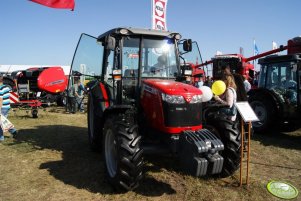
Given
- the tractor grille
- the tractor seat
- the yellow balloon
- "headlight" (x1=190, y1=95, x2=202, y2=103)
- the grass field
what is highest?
the tractor seat

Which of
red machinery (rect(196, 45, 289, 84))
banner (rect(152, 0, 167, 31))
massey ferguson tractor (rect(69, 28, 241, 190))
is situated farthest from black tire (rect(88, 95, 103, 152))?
red machinery (rect(196, 45, 289, 84))

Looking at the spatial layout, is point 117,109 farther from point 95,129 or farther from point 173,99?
point 95,129

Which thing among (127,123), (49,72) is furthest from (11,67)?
(127,123)

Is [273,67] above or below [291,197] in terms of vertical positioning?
above

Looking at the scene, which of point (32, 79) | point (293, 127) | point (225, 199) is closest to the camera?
point (225, 199)

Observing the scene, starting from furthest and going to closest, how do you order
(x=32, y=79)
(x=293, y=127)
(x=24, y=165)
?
1. (x=32, y=79)
2. (x=293, y=127)
3. (x=24, y=165)

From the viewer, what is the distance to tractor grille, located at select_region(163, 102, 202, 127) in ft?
12.8

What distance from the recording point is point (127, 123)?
13.1 feet

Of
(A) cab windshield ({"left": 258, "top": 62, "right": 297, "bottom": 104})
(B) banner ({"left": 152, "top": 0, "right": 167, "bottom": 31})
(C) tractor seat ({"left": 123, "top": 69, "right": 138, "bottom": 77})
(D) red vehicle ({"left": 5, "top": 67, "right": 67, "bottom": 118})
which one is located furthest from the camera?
(D) red vehicle ({"left": 5, "top": 67, "right": 67, "bottom": 118})

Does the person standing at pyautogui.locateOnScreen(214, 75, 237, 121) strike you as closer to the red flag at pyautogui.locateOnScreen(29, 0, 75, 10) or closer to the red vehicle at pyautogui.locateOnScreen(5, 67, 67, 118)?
the red flag at pyautogui.locateOnScreen(29, 0, 75, 10)

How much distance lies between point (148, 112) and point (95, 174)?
4.51 feet

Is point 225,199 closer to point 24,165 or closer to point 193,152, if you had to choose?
point 193,152

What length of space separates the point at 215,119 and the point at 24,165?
132 inches

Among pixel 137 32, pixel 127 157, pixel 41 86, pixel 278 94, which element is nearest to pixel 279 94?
pixel 278 94
